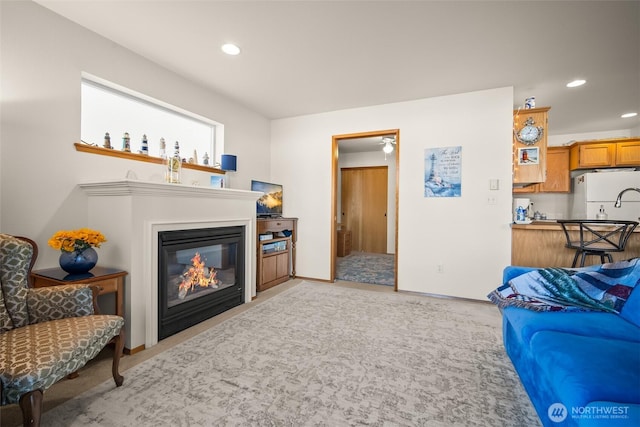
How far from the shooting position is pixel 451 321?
2.67 metres

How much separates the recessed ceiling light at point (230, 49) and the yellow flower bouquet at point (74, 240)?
1915 millimetres

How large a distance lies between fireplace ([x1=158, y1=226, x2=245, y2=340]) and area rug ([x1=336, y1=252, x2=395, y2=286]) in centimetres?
190

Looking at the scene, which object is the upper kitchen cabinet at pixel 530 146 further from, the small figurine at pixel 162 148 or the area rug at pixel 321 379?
the small figurine at pixel 162 148

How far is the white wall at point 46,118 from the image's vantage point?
1.84 metres

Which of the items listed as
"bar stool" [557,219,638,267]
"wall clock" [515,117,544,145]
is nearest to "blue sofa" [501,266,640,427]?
"bar stool" [557,219,638,267]

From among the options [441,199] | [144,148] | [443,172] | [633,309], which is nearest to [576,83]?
[443,172]

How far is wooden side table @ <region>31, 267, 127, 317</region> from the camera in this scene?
5.78 feet

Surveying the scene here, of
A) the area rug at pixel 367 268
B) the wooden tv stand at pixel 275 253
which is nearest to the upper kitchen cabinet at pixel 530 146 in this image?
the area rug at pixel 367 268

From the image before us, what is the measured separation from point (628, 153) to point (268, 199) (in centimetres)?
583

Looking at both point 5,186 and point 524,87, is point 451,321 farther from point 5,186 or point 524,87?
point 5,186

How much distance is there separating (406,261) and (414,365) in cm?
193

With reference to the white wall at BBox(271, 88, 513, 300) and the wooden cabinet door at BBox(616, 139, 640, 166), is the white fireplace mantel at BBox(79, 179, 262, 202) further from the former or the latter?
the wooden cabinet door at BBox(616, 139, 640, 166)

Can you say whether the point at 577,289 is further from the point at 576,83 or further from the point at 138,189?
the point at 138,189

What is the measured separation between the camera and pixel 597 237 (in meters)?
2.65
